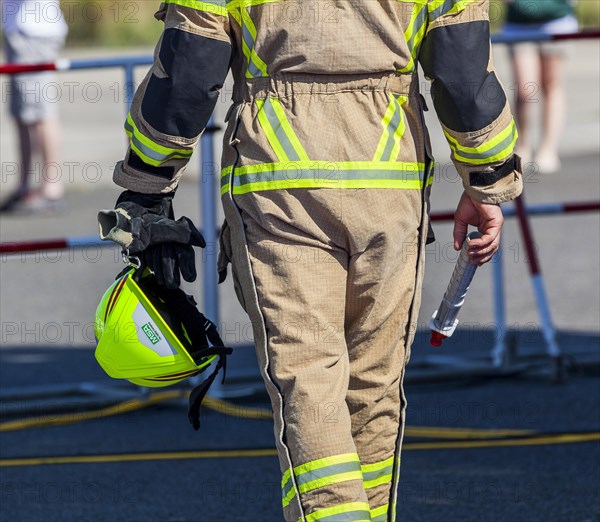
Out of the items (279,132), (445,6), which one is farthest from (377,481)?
(445,6)

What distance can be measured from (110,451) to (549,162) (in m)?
7.42

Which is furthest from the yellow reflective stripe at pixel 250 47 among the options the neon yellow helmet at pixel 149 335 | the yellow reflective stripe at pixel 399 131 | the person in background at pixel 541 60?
the person in background at pixel 541 60

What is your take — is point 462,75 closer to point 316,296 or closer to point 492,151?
point 492,151

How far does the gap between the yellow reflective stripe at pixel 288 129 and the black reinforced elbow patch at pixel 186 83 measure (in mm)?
136

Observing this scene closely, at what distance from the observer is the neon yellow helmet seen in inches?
121

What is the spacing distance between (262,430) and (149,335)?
203 cm

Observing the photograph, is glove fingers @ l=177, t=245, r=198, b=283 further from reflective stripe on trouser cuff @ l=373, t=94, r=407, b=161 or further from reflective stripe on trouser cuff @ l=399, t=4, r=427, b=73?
reflective stripe on trouser cuff @ l=399, t=4, r=427, b=73

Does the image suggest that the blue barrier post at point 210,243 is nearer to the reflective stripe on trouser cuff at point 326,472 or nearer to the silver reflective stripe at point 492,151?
the silver reflective stripe at point 492,151

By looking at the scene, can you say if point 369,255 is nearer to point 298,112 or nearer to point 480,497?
point 298,112

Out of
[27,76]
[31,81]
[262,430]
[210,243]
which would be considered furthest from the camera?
[31,81]

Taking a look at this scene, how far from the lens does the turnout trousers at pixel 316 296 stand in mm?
2900

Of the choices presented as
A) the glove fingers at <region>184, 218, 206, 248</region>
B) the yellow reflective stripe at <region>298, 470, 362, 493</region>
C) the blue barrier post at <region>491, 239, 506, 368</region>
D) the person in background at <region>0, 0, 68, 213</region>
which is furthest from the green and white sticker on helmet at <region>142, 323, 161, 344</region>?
the person in background at <region>0, 0, 68, 213</region>

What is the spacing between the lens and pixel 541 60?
10.5m

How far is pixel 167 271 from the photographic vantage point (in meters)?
3.06
